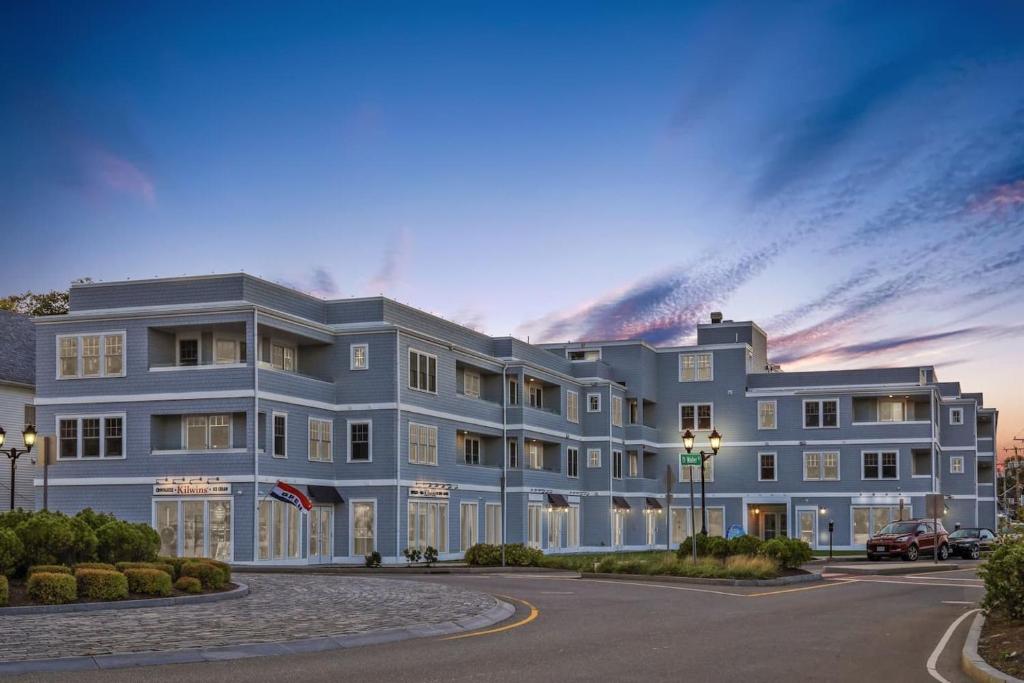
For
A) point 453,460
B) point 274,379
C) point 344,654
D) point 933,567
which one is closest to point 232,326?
point 274,379

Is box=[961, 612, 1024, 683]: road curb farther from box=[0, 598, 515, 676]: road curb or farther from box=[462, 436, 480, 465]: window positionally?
box=[462, 436, 480, 465]: window

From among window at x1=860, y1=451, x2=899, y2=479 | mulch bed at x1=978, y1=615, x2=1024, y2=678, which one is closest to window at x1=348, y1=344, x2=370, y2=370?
mulch bed at x1=978, y1=615, x2=1024, y2=678

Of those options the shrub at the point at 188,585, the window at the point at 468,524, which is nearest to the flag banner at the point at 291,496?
the window at the point at 468,524

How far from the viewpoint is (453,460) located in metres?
54.8

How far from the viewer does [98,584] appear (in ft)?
68.3

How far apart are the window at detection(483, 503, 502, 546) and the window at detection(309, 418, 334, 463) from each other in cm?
1087

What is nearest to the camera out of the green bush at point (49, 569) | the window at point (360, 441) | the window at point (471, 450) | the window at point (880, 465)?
the green bush at point (49, 569)

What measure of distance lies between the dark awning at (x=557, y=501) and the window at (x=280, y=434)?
21587mm

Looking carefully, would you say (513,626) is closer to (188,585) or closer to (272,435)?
(188,585)

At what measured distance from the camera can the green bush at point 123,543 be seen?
24.1 metres

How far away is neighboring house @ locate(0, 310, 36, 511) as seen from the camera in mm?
51031

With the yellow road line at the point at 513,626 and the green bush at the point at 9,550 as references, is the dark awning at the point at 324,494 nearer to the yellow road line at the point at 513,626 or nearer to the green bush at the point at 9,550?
the yellow road line at the point at 513,626

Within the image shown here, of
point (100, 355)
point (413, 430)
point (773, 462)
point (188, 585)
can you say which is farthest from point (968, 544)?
point (188, 585)

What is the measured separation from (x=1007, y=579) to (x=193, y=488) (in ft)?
107
